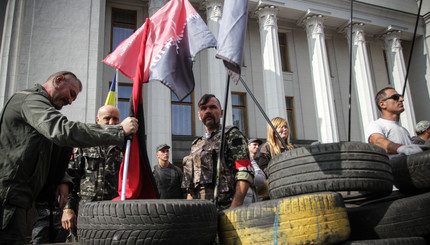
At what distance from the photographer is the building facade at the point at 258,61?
416 inches

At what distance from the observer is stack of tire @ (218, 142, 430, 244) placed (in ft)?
6.48

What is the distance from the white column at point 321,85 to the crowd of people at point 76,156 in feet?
37.4

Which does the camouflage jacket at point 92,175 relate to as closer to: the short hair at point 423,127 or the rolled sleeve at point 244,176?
the rolled sleeve at point 244,176

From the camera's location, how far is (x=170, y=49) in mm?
3209

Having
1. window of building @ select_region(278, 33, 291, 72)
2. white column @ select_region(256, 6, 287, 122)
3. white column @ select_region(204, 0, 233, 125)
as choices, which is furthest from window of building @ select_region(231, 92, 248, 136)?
window of building @ select_region(278, 33, 291, 72)

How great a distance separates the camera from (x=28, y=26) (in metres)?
10.7

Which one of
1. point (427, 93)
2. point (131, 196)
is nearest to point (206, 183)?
point (131, 196)

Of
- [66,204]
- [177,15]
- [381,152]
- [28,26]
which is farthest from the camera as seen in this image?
[28,26]

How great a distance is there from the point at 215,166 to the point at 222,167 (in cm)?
9

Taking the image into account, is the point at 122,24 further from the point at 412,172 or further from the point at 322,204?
the point at 322,204

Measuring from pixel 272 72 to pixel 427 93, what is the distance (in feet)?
36.6

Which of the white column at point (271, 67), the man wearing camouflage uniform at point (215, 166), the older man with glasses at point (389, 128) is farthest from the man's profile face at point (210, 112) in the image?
the white column at point (271, 67)

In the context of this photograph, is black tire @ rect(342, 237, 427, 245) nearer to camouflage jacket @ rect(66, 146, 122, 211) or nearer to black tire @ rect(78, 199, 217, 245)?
black tire @ rect(78, 199, 217, 245)

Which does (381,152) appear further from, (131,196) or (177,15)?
(177,15)
